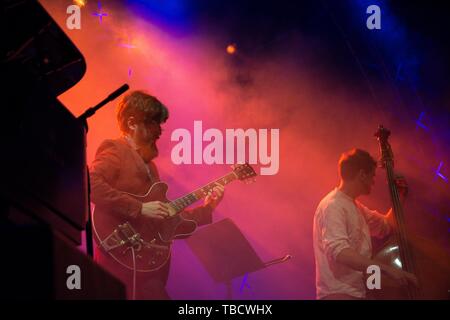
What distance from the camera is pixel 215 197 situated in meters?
4.71

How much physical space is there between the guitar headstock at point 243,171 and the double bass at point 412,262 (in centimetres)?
132

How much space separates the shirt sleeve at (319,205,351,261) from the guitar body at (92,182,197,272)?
3.45 feet

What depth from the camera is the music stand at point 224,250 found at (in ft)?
13.7

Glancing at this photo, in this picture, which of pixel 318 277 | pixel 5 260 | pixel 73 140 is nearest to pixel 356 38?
pixel 318 277

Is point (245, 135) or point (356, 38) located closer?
point (245, 135)

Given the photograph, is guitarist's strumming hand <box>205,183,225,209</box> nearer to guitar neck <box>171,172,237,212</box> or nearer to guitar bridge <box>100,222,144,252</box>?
guitar neck <box>171,172,237,212</box>

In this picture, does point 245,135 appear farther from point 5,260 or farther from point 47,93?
point 5,260

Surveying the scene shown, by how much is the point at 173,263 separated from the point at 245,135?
1.28 metres

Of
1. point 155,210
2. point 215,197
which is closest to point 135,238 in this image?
point 155,210

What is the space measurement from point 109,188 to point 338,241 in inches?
61.0

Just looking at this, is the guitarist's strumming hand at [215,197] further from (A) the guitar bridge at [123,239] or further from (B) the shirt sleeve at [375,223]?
(B) the shirt sleeve at [375,223]

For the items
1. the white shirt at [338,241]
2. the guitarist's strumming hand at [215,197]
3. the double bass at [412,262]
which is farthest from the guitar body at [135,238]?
the double bass at [412,262]

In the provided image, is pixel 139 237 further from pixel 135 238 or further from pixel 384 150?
pixel 384 150
